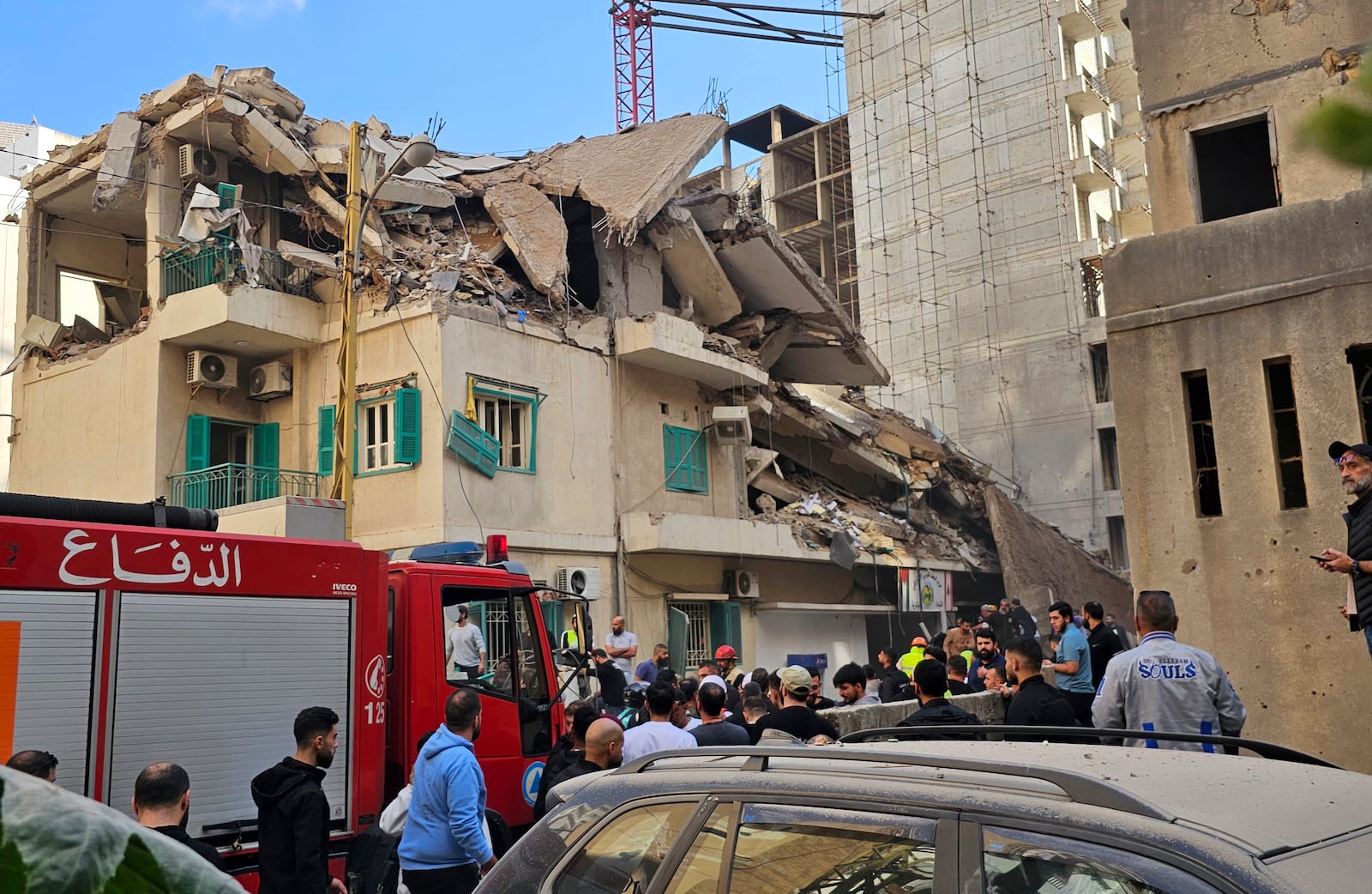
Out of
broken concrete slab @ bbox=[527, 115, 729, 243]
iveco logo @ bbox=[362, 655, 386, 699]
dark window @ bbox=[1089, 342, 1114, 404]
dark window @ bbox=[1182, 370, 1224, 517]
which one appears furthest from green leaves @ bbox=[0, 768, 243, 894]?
dark window @ bbox=[1089, 342, 1114, 404]

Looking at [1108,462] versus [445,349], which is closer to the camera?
[445,349]

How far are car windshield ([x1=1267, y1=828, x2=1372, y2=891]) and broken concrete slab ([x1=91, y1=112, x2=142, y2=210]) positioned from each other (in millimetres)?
20055

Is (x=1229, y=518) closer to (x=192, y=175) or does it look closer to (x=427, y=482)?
(x=427, y=482)

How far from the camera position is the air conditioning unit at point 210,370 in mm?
17875

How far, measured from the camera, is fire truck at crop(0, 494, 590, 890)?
6.16 m

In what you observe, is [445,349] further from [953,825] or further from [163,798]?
[953,825]

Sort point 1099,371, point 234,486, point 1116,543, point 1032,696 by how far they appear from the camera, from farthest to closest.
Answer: point 1099,371 < point 1116,543 < point 234,486 < point 1032,696

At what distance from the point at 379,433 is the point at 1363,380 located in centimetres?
1296

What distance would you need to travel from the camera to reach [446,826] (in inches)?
219

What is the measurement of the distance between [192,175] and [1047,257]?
2494cm

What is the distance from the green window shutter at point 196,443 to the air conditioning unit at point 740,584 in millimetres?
9140

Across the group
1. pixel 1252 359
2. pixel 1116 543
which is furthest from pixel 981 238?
pixel 1252 359

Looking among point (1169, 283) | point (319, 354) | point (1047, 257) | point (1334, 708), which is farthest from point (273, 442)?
point (1047, 257)

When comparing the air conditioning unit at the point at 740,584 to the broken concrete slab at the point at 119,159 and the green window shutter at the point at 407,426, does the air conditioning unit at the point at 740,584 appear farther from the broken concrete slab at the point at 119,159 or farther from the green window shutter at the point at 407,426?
the broken concrete slab at the point at 119,159
